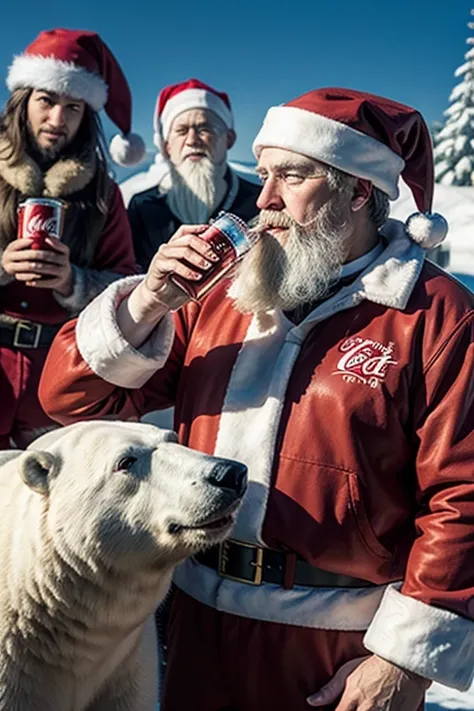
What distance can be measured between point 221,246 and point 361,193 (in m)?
0.48

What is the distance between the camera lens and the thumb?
2.02 metres

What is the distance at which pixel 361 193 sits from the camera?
2.22 meters

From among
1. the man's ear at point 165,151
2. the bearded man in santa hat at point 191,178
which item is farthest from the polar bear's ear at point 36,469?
the man's ear at point 165,151

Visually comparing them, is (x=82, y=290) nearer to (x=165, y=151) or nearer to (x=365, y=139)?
(x=365, y=139)

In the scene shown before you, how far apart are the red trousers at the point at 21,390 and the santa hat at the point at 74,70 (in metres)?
1.12

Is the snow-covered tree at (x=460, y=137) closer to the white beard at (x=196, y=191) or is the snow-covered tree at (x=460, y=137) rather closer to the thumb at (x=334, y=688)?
the white beard at (x=196, y=191)

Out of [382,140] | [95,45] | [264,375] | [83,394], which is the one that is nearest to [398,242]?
[382,140]

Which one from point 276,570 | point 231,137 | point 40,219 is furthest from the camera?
point 231,137

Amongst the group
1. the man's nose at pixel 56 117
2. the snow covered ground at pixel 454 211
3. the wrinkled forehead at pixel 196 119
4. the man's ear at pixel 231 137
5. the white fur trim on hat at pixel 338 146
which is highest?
the white fur trim on hat at pixel 338 146

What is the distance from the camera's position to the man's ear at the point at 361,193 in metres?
2.21

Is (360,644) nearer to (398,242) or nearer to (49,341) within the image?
(398,242)

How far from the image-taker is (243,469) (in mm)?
1757

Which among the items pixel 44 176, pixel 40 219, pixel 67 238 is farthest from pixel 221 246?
pixel 44 176

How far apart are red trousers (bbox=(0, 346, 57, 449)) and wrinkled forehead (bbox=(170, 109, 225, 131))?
8.76 ft
